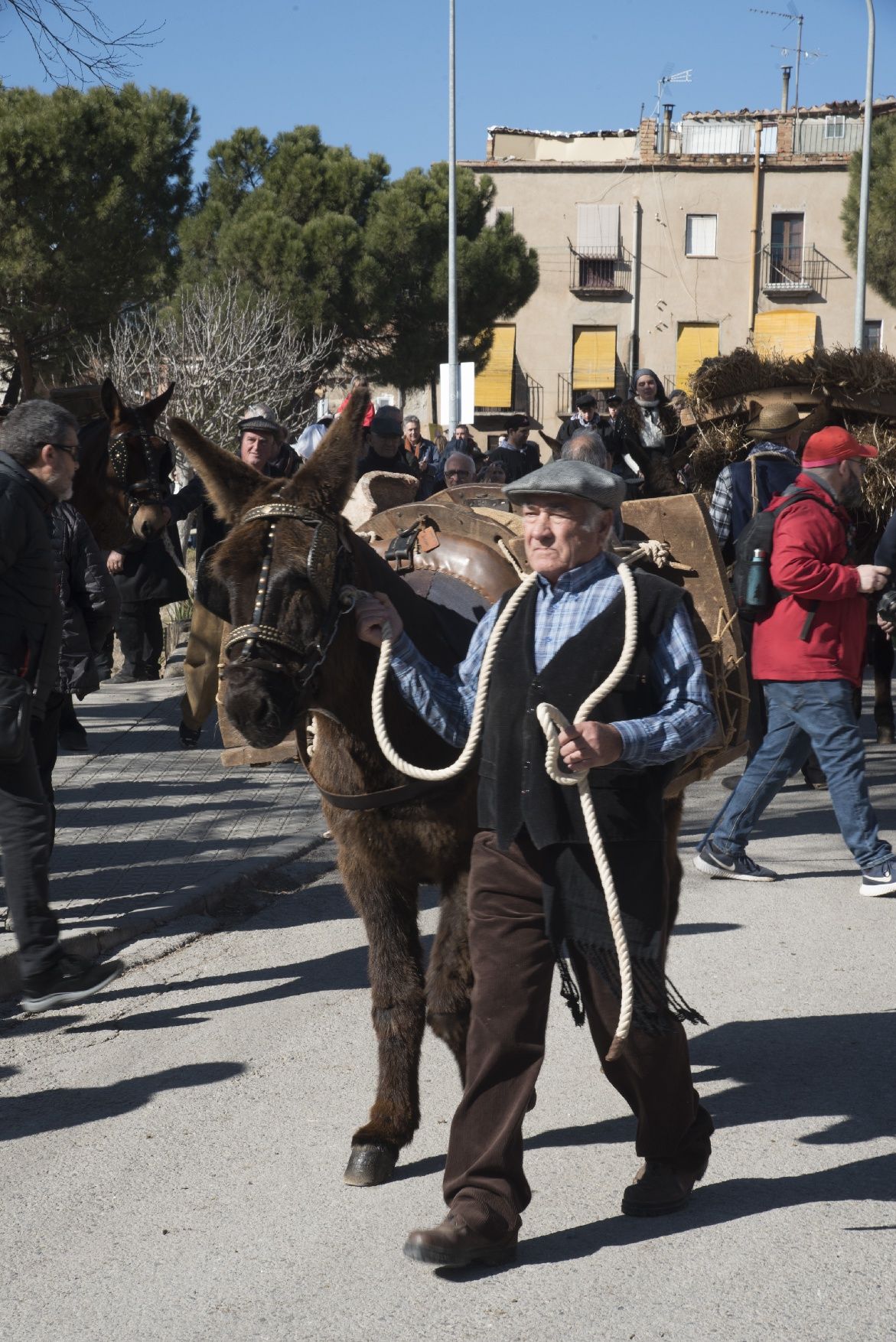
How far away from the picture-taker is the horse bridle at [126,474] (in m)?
8.52

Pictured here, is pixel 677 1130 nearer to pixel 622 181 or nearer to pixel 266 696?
pixel 266 696

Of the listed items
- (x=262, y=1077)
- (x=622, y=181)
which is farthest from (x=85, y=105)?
(x=622, y=181)

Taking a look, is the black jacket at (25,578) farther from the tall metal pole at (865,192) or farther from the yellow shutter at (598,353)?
the yellow shutter at (598,353)

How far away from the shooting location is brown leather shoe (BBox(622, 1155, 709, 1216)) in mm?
3740

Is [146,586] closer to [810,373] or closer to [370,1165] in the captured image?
[810,373]

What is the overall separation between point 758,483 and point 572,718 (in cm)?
631

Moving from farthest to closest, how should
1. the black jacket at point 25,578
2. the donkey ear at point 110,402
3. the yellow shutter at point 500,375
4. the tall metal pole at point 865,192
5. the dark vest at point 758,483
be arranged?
the yellow shutter at point 500,375 → the tall metal pole at point 865,192 → the dark vest at point 758,483 → the donkey ear at point 110,402 → the black jacket at point 25,578

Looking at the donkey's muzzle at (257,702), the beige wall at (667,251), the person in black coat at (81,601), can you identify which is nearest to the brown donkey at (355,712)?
the donkey's muzzle at (257,702)

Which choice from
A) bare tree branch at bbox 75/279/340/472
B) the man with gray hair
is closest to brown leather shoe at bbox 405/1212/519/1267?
the man with gray hair

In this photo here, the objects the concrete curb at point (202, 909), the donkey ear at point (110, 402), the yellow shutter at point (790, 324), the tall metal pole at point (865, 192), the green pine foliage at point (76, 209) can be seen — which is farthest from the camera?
the yellow shutter at point (790, 324)

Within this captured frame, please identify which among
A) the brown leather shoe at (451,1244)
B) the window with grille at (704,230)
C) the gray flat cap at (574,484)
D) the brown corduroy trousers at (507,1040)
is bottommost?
the brown leather shoe at (451,1244)

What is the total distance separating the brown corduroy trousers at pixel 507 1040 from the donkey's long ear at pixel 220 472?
3.47ft

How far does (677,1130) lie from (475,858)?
834mm

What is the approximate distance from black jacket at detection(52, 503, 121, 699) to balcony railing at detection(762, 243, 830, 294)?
4834cm
